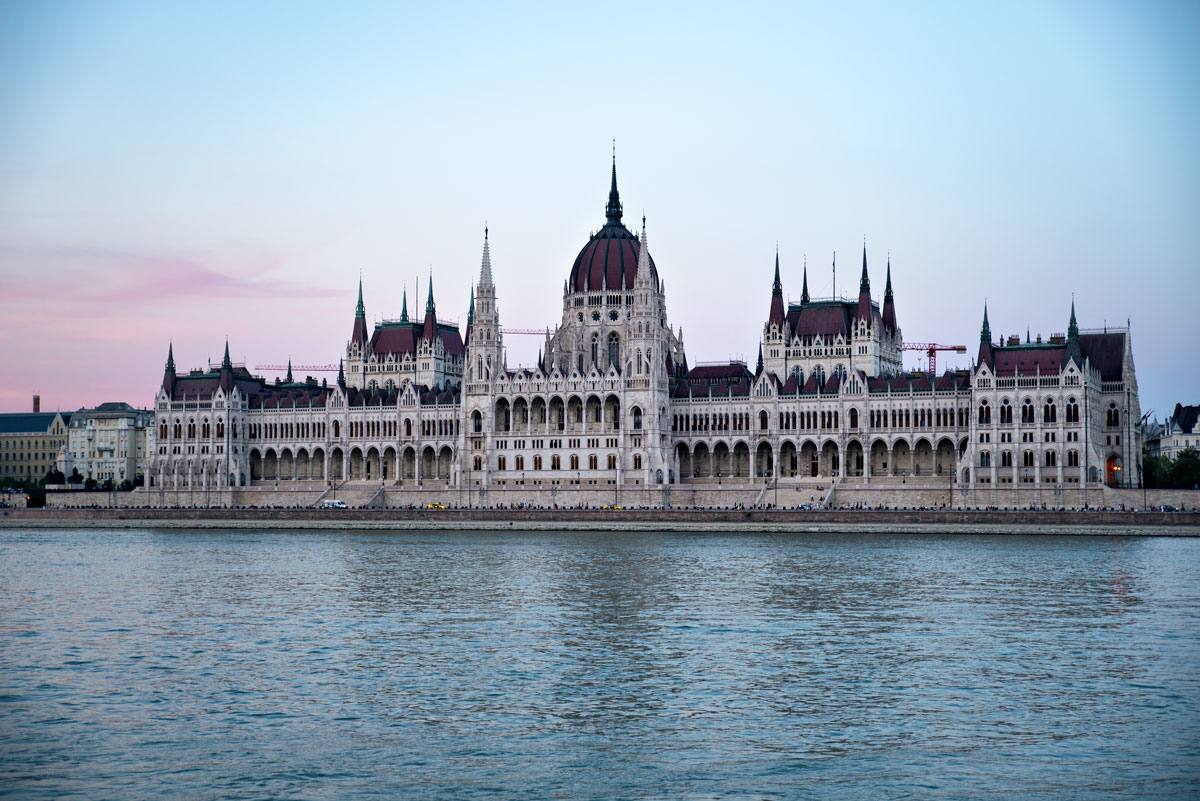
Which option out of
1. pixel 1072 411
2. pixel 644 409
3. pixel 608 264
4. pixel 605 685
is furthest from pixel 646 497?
pixel 605 685

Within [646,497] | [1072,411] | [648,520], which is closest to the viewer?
[648,520]

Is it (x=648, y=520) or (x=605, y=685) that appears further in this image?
(x=648, y=520)

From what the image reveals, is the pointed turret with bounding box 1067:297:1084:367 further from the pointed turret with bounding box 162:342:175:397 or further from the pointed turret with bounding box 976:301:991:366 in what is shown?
the pointed turret with bounding box 162:342:175:397

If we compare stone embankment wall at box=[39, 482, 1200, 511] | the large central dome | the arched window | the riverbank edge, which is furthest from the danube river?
the large central dome

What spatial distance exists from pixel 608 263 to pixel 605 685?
104924mm

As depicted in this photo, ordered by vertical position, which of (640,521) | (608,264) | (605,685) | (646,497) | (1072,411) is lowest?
(605,685)

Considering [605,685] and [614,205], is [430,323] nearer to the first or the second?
[614,205]

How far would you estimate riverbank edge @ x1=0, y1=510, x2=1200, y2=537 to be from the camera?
302ft

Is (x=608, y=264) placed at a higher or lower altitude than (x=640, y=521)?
higher

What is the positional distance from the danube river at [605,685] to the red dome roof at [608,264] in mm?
74146

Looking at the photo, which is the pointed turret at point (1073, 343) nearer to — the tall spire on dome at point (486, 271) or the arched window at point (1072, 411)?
the arched window at point (1072, 411)

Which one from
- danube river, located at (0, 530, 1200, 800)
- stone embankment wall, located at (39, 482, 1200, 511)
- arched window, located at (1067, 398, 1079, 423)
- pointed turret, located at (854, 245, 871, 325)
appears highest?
pointed turret, located at (854, 245, 871, 325)

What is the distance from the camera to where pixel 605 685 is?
3388cm

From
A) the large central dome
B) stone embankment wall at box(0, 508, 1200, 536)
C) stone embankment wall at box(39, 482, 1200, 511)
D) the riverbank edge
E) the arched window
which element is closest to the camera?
stone embankment wall at box(0, 508, 1200, 536)
